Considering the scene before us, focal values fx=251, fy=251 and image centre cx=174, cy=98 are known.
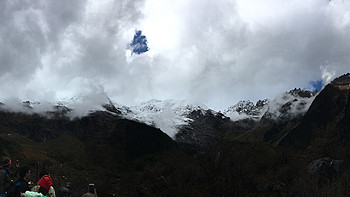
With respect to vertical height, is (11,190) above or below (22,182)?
below

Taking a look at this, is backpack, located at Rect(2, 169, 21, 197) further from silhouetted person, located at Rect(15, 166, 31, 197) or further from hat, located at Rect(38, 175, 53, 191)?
hat, located at Rect(38, 175, 53, 191)

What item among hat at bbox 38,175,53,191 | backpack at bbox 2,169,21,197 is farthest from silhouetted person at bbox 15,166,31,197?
hat at bbox 38,175,53,191

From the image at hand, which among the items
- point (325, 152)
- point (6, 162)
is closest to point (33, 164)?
point (325, 152)

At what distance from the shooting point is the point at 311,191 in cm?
1895

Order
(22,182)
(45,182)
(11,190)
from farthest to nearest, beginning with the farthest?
1. (45,182)
2. (22,182)
3. (11,190)

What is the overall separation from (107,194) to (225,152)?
20778 mm

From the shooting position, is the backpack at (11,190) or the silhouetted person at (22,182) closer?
A: the backpack at (11,190)

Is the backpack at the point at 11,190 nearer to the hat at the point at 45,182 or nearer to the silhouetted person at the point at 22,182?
the silhouetted person at the point at 22,182

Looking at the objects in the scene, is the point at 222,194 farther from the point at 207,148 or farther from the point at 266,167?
the point at 266,167

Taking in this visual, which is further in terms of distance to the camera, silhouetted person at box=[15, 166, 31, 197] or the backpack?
silhouetted person at box=[15, 166, 31, 197]

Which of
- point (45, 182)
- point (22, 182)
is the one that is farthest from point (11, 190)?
point (45, 182)

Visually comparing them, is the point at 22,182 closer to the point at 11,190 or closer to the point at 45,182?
the point at 11,190

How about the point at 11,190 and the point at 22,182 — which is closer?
the point at 11,190

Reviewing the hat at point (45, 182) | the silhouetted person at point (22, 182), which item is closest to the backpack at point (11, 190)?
the silhouetted person at point (22, 182)
